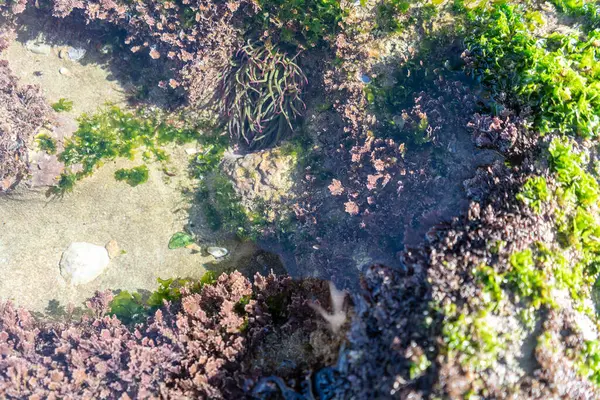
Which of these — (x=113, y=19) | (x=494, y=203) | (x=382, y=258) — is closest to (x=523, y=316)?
(x=494, y=203)

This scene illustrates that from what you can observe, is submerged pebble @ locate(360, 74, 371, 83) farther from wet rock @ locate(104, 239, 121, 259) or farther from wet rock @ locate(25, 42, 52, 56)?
wet rock @ locate(25, 42, 52, 56)

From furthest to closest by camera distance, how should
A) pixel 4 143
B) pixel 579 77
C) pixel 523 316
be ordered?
pixel 4 143, pixel 579 77, pixel 523 316

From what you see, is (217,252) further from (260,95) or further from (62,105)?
(62,105)

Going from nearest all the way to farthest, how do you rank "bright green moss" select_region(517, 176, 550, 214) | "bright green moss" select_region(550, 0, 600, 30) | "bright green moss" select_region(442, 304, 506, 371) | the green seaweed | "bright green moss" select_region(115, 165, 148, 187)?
"bright green moss" select_region(442, 304, 506, 371) < "bright green moss" select_region(517, 176, 550, 214) < "bright green moss" select_region(550, 0, 600, 30) < the green seaweed < "bright green moss" select_region(115, 165, 148, 187)

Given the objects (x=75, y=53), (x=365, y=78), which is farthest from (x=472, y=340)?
(x=75, y=53)

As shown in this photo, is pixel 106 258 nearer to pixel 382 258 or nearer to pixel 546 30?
pixel 382 258

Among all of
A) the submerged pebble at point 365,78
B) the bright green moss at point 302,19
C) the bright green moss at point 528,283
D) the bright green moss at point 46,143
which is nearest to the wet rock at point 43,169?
→ the bright green moss at point 46,143

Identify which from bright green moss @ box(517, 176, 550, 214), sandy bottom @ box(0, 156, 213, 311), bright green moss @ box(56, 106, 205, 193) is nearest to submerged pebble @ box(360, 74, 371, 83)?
bright green moss @ box(517, 176, 550, 214)
